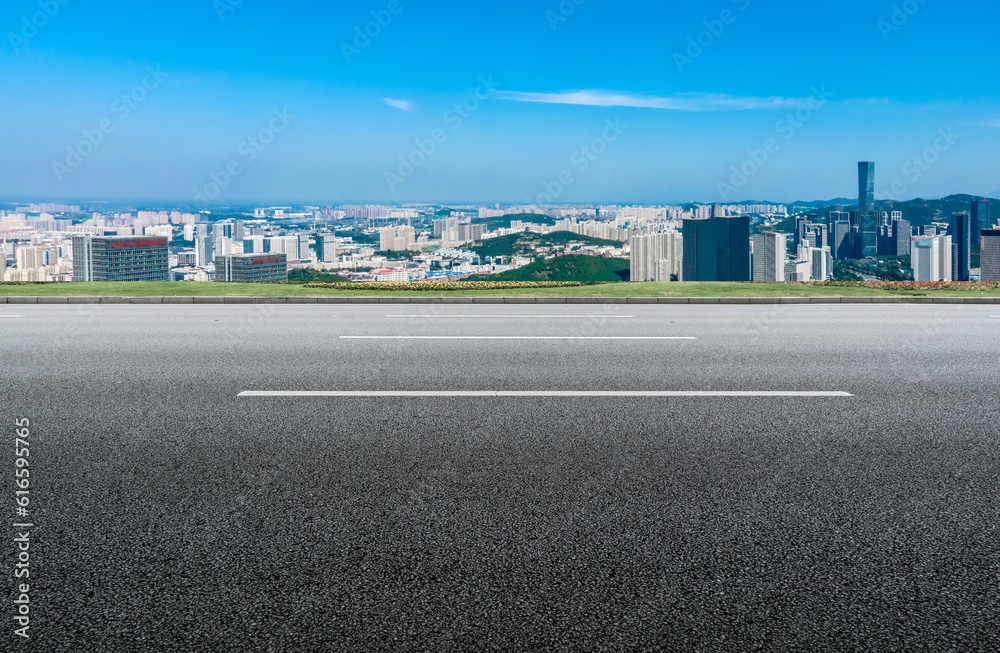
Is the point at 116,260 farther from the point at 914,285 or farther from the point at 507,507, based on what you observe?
the point at 914,285

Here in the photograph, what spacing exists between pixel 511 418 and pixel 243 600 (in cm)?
287

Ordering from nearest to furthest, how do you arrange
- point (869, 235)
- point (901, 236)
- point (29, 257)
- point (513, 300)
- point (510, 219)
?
point (513, 300)
point (29, 257)
point (901, 236)
point (869, 235)
point (510, 219)

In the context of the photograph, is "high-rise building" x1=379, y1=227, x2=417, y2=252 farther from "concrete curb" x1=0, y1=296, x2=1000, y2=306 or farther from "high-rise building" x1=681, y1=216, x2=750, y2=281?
"concrete curb" x1=0, y1=296, x2=1000, y2=306

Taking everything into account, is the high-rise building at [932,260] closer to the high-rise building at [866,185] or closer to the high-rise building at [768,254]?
the high-rise building at [768,254]

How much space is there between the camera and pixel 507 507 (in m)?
3.72

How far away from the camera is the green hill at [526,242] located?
30.7m

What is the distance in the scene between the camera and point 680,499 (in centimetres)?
383

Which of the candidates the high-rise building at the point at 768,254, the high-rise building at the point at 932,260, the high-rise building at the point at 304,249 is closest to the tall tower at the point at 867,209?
the high-rise building at the point at 932,260

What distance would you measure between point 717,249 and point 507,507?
69.3 ft

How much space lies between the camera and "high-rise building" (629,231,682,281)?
2441 centimetres

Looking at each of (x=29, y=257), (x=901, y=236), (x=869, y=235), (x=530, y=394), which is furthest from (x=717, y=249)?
(x=29, y=257)

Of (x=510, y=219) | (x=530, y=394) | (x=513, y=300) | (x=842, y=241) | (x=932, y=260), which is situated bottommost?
(x=530, y=394)

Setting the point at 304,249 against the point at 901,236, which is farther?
the point at 901,236

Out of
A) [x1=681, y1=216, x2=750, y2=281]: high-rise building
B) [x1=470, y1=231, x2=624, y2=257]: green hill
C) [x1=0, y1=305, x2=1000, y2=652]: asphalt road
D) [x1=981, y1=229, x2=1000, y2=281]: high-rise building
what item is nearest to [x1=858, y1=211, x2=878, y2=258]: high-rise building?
[x1=681, y1=216, x2=750, y2=281]: high-rise building
